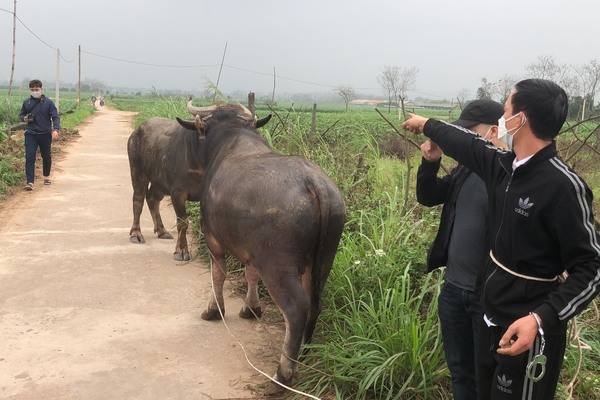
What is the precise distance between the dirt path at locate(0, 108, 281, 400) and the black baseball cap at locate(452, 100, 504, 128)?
2.14 metres

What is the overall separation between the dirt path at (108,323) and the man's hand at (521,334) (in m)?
1.98

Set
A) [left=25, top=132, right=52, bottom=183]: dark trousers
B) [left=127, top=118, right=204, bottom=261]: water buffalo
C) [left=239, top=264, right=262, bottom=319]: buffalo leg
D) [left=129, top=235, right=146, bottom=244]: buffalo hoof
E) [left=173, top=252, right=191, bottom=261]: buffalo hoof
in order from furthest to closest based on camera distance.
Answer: [left=25, top=132, right=52, bottom=183]: dark trousers → [left=129, top=235, right=146, bottom=244]: buffalo hoof → [left=173, top=252, right=191, bottom=261]: buffalo hoof → [left=127, top=118, right=204, bottom=261]: water buffalo → [left=239, top=264, right=262, bottom=319]: buffalo leg

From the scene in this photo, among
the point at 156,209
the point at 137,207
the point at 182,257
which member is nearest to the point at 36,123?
the point at 137,207

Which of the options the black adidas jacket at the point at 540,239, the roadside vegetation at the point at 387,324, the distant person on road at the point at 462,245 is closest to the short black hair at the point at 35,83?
the roadside vegetation at the point at 387,324

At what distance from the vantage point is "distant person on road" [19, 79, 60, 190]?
877 centimetres

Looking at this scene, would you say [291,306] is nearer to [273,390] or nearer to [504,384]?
[273,390]

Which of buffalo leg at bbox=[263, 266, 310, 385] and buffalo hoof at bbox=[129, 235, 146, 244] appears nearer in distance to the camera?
buffalo leg at bbox=[263, 266, 310, 385]

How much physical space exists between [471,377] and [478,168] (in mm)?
1069

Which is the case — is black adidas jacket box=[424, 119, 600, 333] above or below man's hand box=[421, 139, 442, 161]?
below

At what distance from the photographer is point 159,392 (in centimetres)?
331

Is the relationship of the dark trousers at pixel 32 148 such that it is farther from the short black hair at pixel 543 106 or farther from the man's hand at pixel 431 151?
the short black hair at pixel 543 106

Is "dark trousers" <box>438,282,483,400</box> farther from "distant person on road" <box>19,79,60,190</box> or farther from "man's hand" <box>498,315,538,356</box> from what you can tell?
"distant person on road" <box>19,79,60,190</box>

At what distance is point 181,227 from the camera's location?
555 cm

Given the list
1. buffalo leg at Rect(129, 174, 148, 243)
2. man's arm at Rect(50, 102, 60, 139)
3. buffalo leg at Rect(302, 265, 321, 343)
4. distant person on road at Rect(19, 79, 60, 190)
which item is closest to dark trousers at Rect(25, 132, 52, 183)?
distant person on road at Rect(19, 79, 60, 190)
